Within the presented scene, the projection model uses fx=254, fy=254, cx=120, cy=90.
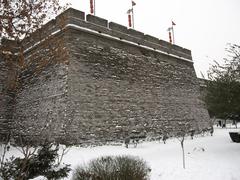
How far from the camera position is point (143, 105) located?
46.5 feet

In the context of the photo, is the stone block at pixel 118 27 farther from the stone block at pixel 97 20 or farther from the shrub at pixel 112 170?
the shrub at pixel 112 170

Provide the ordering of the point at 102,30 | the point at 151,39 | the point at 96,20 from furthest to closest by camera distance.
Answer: the point at 151,39 < the point at 102,30 < the point at 96,20

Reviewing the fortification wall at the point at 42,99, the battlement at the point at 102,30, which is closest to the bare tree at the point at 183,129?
the battlement at the point at 102,30

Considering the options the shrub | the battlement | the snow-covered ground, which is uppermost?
the battlement

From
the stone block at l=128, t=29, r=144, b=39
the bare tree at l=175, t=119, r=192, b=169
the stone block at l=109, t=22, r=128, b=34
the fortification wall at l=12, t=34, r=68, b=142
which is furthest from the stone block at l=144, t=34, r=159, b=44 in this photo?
the fortification wall at l=12, t=34, r=68, b=142

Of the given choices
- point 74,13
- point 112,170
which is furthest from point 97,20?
point 112,170

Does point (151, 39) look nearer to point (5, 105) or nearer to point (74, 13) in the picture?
point (74, 13)

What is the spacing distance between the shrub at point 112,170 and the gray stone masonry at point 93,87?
17.1 ft

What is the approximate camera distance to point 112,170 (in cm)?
490

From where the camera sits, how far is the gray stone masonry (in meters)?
10.9

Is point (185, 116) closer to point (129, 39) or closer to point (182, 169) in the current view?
point (129, 39)

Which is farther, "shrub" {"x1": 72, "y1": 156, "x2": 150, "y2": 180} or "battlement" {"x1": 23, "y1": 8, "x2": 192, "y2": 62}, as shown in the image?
"battlement" {"x1": 23, "y1": 8, "x2": 192, "y2": 62}

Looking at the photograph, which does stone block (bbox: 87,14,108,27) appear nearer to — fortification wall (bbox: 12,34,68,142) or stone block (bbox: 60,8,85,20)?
stone block (bbox: 60,8,85,20)

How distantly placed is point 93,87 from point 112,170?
23.5ft
